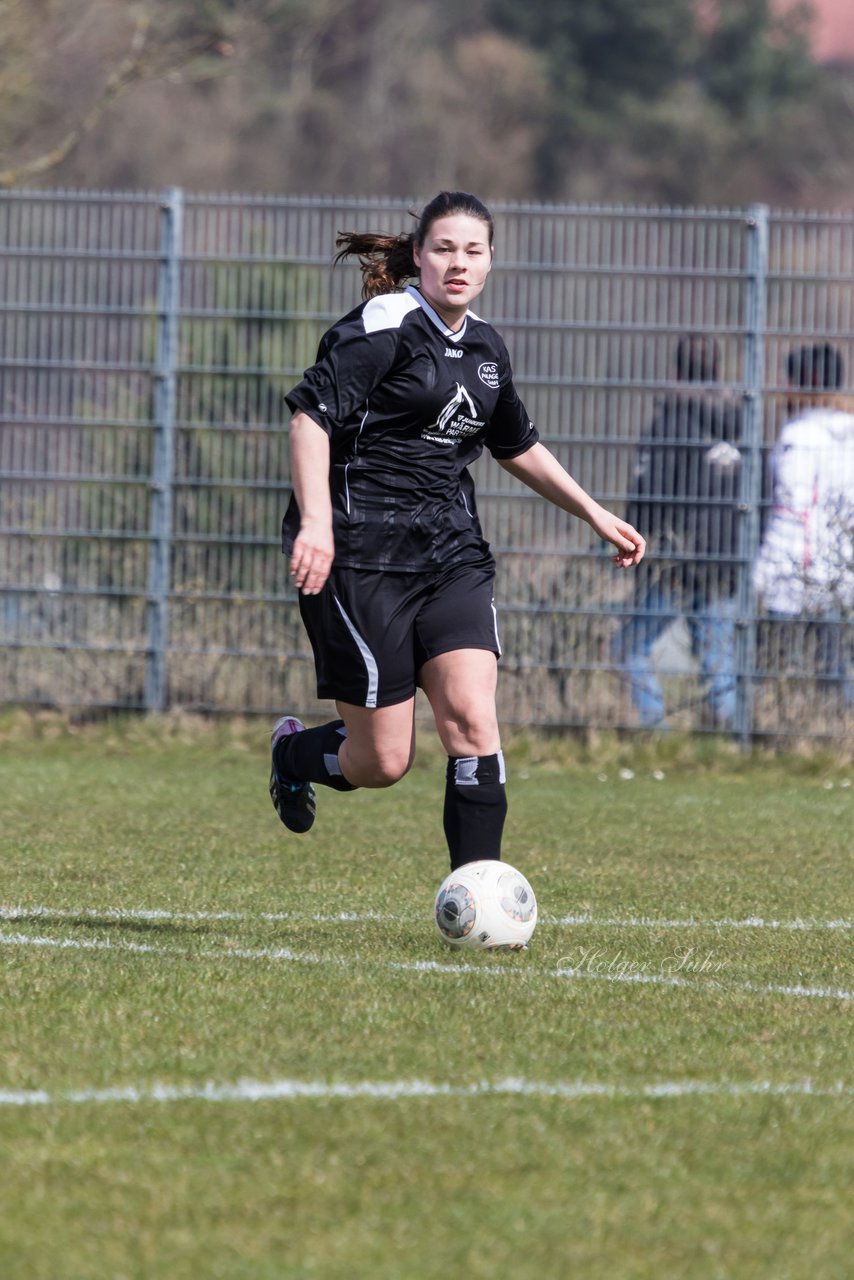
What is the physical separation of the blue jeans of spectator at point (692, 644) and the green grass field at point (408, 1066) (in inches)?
137

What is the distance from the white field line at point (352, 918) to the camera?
5.96m

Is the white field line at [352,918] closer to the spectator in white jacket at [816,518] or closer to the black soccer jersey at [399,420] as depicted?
the black soccer jersey at [399,420]

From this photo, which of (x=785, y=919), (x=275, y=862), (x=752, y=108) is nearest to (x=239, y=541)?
(x=275, y=862)

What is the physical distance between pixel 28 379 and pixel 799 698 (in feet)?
15.8

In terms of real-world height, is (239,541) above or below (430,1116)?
above

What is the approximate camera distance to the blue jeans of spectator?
1144 cm

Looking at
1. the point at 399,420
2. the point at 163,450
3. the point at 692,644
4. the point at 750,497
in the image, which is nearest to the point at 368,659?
the point at 399,420

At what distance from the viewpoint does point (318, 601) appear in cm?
575

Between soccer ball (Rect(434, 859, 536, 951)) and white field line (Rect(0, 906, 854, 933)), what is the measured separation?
0.61 metres

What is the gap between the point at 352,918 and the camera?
606 cm

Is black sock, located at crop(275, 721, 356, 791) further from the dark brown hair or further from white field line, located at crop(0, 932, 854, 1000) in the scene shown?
the dark brown hair

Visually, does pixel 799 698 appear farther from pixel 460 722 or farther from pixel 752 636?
pixel 460 722

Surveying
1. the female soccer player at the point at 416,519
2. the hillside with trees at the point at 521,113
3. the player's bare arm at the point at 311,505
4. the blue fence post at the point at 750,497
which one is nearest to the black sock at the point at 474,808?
the female soccer player at the point at 416,519

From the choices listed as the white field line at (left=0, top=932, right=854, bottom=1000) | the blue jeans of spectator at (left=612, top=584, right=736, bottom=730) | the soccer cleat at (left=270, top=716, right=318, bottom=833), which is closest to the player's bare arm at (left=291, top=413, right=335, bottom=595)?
the white field line at (left=0, top=932, right=854, bottom=1000)
